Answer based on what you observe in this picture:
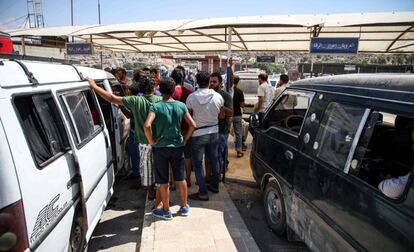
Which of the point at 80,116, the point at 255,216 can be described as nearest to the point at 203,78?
the point at 80,116

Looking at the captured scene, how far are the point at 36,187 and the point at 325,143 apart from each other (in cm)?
230

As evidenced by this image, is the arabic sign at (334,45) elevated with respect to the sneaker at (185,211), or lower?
elevated

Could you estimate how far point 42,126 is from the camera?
2154mm

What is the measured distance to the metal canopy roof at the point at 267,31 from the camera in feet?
18.7

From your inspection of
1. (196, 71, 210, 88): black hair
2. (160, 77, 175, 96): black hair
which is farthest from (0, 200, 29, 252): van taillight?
(196, 71, 210, 88): black hair

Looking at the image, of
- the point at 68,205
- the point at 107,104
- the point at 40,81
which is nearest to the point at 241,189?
the point at 107,104

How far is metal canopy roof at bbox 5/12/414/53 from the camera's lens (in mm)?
5703

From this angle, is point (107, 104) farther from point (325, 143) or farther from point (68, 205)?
point (325, 143)

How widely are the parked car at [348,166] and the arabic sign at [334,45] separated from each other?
131 inches

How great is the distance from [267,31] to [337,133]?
5944mm

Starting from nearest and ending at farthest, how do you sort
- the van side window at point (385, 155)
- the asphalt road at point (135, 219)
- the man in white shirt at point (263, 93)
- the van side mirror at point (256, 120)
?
the van side window at point (385, 155) → the asphalt road at point (135, 219) → the van side mirror at point (256, 120) → the man in white shirt at point (263, 93)

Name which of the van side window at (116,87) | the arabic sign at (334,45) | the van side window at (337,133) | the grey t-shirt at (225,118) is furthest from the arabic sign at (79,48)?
the van side window at (337,133)

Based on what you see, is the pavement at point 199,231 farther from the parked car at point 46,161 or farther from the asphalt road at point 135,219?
the parked car at point 46,161

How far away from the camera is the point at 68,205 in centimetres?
230
